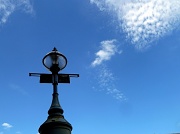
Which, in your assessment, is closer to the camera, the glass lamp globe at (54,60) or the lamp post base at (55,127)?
the lamp post base at (55,127)

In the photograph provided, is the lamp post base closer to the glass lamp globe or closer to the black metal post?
the black metal post

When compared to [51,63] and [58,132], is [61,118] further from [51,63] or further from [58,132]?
[51,63]

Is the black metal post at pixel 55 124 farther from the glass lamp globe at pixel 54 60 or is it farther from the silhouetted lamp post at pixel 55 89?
the glass lamp globe at pixel 54 60

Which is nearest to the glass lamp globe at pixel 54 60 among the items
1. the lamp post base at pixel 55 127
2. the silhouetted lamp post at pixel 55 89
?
the silhouetted lamp post at pixel 55 89

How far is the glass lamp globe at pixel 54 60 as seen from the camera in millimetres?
7070

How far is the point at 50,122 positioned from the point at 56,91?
1.15 m

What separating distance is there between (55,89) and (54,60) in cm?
62

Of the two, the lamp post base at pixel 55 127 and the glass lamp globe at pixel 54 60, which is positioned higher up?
the glass lamp globe at pixel 54 60

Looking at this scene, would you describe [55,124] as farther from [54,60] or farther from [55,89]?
[54,60]

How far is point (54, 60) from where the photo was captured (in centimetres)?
712

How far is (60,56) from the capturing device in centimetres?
712

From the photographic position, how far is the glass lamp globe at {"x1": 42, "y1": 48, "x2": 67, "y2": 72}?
7.07 metres

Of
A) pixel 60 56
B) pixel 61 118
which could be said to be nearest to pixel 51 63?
pixel 60 56

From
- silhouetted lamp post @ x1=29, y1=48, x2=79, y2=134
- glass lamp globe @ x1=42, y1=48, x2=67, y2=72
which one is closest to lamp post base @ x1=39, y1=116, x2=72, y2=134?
silhouetted lamp post @ x1=29, y1=48, x2=79, y2=134
